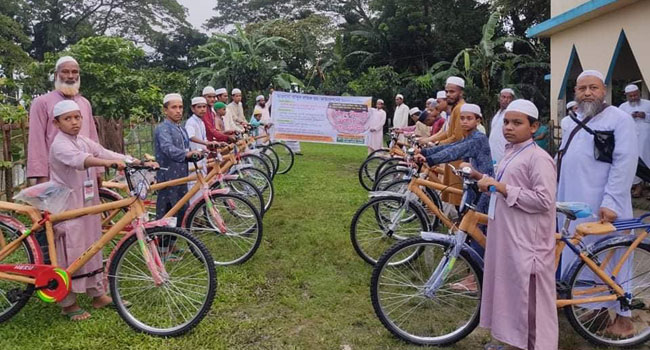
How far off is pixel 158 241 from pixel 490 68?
50.5 feet

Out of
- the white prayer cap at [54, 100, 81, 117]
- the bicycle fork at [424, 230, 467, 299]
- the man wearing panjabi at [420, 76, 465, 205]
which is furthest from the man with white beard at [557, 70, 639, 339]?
the white prayer cap at [54, 100, 81, 117]

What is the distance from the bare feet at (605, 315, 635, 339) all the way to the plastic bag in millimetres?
3849

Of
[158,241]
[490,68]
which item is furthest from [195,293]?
[490,68]

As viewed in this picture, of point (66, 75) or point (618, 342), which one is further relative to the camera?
point (66, 75)

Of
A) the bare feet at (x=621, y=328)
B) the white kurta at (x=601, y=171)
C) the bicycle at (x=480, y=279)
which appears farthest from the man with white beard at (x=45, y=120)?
the bare feet at (x=621, y=328)

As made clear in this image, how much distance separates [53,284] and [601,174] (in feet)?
12.5

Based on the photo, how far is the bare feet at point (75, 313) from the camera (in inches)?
144

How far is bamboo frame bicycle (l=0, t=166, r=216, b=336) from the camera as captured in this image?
3410 millimetres

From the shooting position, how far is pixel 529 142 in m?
2.90

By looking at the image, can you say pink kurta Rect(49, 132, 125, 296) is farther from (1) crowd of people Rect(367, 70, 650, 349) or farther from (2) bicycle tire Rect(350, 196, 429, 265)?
(1) crowd of people Rect(367, 70, 650, 349)

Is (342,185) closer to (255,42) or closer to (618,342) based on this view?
(618,342)

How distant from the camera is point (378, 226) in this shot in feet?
16.0

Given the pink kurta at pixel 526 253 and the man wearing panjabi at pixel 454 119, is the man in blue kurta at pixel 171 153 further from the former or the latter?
the pink kurta at pixel 526 253

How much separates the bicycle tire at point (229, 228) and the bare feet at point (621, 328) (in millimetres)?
2997
